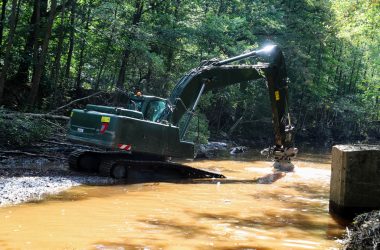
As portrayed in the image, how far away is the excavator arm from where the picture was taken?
1284 centimetres

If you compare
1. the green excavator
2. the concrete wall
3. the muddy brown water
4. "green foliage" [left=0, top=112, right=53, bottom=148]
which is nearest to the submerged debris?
the muddy brown water

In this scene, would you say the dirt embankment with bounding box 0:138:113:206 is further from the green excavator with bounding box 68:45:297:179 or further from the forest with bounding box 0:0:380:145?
the forest with bounding box 0:0:380:145

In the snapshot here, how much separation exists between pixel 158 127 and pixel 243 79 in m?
3.80

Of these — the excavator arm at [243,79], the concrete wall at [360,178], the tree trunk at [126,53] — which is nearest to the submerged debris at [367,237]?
the concrete wall at [360,178]

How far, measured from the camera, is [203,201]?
Answer: 9055mm

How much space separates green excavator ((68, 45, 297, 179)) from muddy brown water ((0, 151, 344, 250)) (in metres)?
1.02

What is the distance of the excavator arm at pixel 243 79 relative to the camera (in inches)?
506

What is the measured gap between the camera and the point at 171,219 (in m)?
7.14

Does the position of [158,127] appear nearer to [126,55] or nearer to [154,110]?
[154,110]

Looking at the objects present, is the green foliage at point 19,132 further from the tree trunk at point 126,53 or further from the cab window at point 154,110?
the tree trunk at point 126,53

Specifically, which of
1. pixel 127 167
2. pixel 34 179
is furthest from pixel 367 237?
pixel 127 167

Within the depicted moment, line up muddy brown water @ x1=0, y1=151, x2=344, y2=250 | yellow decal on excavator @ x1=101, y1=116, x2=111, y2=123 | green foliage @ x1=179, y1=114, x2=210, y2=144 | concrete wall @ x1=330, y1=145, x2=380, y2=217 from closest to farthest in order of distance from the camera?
muddy brown water @ x1=0, y1=151, x2=344, y2=250, concrete wall @ x1=330, y1=145, x2=380, y2=217, yellow decal on excavator @ x1=101, y1=116, x2=111, y2=123, green foliage @ x1=179, y1=114, x2=210, y2=144

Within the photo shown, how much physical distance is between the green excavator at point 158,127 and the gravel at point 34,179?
2.28 feet

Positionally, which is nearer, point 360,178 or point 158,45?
point 360,178
